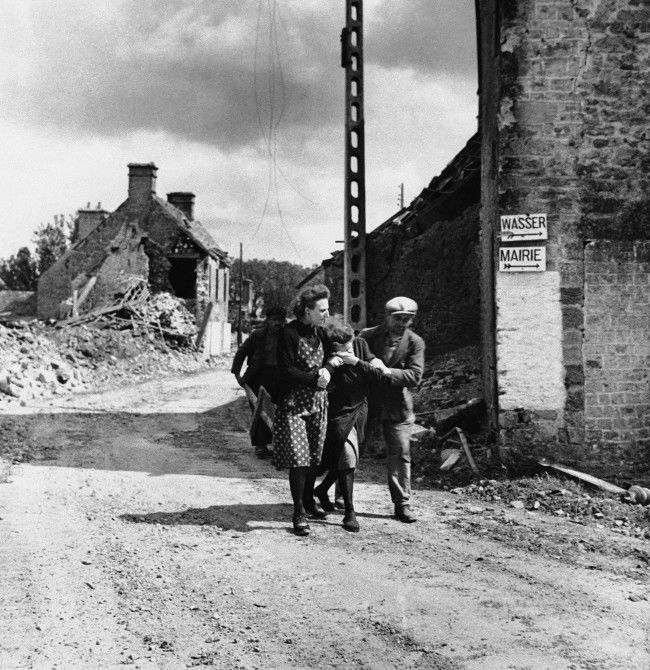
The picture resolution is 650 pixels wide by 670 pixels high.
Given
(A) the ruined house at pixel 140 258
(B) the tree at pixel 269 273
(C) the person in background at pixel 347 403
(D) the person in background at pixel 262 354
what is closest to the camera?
(C) the person in background at pixel 347 403

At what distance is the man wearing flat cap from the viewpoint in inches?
236

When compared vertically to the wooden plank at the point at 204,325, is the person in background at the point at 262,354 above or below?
below

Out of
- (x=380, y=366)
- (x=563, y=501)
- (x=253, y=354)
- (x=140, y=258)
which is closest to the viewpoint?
(x=380, y=366)

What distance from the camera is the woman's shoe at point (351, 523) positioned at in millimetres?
5570

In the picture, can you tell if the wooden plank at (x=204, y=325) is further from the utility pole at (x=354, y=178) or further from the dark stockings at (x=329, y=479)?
the dark stockings at (x=329, y=479)

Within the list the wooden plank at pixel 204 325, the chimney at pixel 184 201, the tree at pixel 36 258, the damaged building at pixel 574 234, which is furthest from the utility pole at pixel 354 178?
the tree at pixel 36 258

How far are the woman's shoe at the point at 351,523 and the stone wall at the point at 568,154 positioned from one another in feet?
8.81

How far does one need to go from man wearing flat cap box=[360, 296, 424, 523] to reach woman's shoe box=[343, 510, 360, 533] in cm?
55

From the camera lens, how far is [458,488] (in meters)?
7.40

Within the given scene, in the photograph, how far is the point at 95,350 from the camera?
2095 centimetres

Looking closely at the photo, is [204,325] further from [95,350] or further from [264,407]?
[264,407]

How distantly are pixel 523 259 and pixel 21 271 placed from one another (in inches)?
2224

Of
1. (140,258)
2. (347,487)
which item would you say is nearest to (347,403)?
(347,487)

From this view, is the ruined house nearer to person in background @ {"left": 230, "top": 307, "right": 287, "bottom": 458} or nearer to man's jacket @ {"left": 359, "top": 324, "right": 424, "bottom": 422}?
person in background @ {"left": 230, "top": 307, "right": 287, "bottom": 458}
